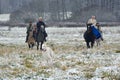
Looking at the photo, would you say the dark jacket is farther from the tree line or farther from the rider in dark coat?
the tree line

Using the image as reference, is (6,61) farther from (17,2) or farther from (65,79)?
(17,2)

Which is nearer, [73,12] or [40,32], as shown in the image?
[40,32]

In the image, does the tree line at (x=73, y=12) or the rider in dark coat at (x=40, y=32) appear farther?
the tree line at (x=73, y=12)

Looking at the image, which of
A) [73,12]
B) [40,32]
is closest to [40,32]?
[40,32]

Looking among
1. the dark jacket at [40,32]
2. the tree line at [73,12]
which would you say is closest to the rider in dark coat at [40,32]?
the dark jacket at [40,32]

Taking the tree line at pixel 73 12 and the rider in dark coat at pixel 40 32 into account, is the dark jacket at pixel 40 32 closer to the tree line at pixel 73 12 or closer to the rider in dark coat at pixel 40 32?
the rider in dark coat at pixel 40 32

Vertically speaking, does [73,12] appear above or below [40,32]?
below

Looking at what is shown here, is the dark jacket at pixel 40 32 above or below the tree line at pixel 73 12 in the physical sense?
above

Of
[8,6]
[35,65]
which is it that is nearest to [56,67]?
[35,65]

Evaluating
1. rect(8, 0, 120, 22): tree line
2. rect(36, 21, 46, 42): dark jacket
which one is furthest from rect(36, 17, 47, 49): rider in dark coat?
rect(8, 0, 120, 22): tree line

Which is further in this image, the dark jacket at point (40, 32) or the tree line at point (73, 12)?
the tree line at point (73, 12)

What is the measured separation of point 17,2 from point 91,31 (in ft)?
577

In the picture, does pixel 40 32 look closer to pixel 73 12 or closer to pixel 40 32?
pixel 40 32

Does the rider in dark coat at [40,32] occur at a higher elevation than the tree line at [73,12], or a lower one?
higher
